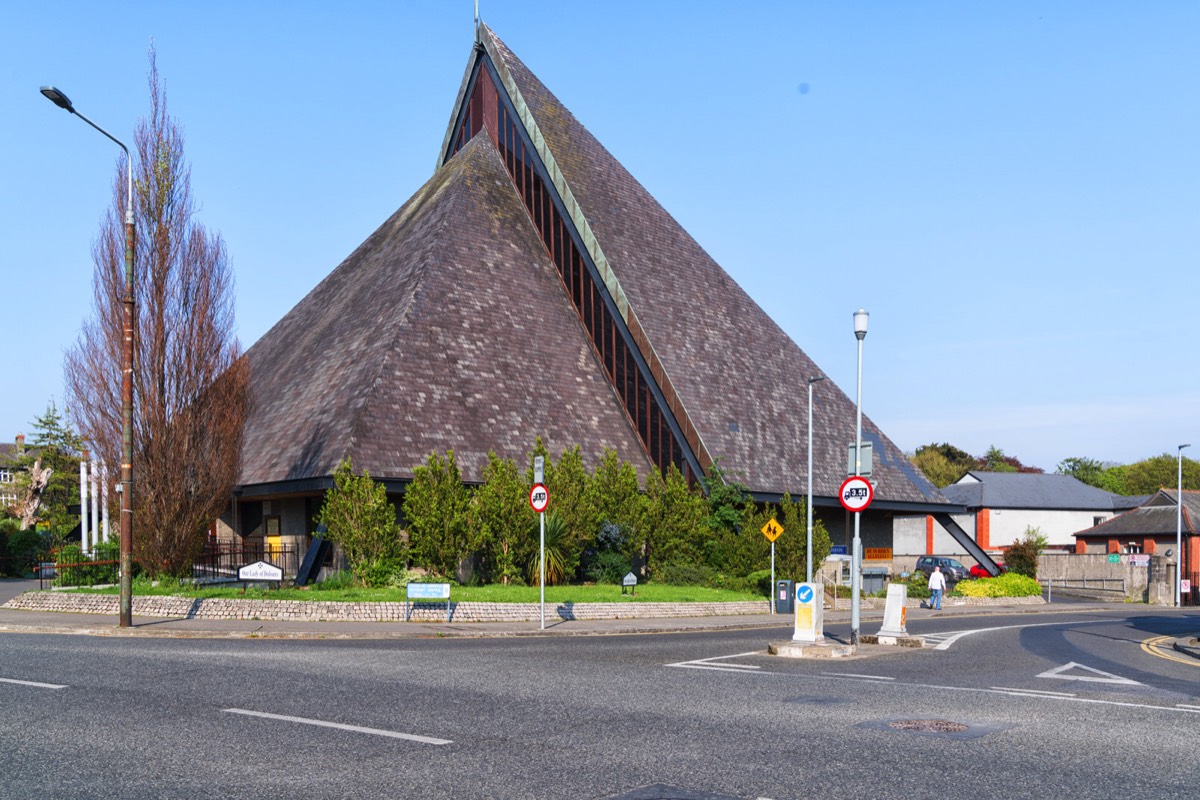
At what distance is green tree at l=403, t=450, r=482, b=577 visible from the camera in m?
28.4

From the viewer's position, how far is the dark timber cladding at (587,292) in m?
38.8

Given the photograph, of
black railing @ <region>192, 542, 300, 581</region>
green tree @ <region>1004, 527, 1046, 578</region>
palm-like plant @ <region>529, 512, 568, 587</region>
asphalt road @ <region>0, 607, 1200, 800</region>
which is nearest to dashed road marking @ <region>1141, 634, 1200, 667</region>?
→ asphalt road @ <region>0, 607, 1200, 800</region>

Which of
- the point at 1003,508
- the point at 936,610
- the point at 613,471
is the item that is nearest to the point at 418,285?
the point at 613,471

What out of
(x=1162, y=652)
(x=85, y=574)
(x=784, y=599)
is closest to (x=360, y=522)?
(x=85, y=574)

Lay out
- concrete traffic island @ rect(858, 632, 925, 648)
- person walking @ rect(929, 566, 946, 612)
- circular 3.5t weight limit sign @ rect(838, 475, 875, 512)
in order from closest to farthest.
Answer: circular 3.5t weight limit sign @ rect(838, 475, 875, 512) < concrete traffic island @ rect(858, 632, 925, 648) < person walking @ rect(929, 566, 946, 612)

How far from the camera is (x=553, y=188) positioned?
146 feet

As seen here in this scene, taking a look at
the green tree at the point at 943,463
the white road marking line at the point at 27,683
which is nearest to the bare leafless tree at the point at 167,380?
the white road marking line at the point at 27,683

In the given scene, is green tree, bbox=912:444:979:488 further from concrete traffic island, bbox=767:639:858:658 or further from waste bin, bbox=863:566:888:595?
concrete traffic island, bbox=767:639:858:658

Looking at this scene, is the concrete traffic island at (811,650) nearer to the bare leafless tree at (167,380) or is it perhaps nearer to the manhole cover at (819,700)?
the manhole cover at (819,700)

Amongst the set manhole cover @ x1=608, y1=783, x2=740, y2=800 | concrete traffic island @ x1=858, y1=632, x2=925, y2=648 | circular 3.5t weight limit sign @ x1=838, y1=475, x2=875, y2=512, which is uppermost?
circular 3.5t weight limit sign @ x1=838, y1=475, x2=875, y2=512

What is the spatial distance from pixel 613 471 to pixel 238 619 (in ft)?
Result: 46.4

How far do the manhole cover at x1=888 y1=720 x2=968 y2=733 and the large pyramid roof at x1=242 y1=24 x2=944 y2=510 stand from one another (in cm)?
2273

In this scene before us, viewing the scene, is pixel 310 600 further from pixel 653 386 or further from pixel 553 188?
pixel 553 188

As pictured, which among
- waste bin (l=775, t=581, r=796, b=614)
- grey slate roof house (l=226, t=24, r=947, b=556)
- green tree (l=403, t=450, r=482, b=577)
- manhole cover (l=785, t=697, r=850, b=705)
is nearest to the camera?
manhole cover (l=785, t=697, r=850, b=705)
